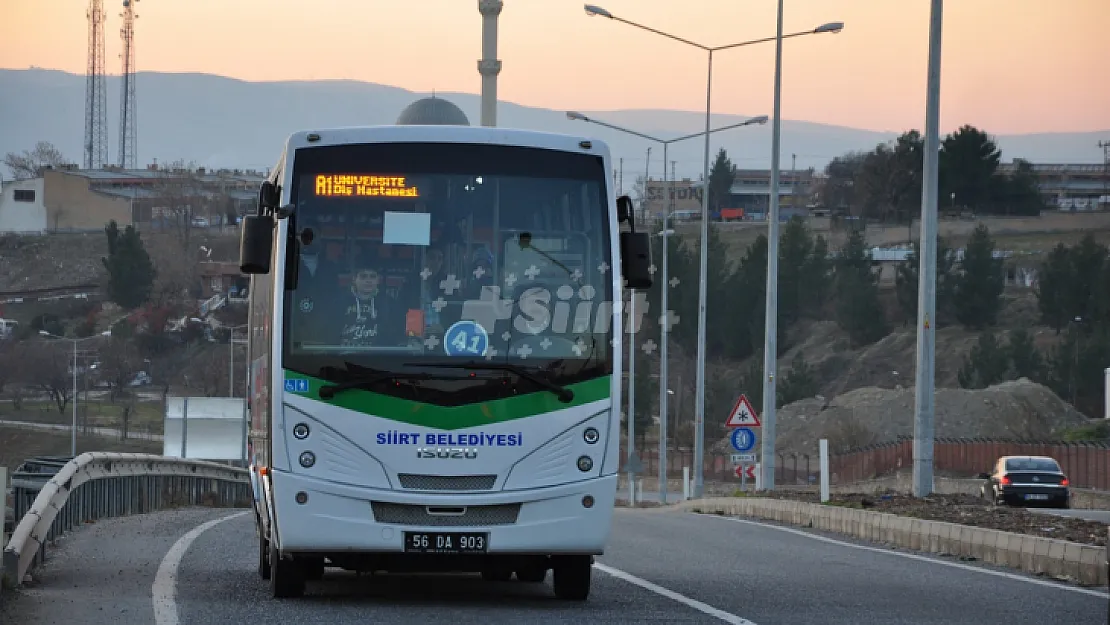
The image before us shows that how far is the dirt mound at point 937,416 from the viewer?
8162cm

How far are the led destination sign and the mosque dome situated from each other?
61.1 metres

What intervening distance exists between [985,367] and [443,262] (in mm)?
89068

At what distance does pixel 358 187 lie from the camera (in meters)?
12.2

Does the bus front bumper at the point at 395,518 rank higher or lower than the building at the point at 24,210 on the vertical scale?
lower

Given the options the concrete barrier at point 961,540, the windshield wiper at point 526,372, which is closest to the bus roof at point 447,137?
the windshield wiper at point 526,372

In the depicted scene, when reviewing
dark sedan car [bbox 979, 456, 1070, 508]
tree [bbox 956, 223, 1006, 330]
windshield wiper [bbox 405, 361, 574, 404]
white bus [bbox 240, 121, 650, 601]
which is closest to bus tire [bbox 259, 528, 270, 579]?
white bus [bbox 240, 121, 650, 601]

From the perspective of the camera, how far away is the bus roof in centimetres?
1234

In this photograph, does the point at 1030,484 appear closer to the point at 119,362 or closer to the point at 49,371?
the point at 49,371

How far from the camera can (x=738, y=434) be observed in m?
39.2

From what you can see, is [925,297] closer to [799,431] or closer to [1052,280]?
[799,431]

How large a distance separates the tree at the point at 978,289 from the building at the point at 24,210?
4000 inches

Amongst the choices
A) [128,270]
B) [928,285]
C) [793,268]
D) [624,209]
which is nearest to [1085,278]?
[793,268]

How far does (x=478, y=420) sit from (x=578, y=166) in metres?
1.94

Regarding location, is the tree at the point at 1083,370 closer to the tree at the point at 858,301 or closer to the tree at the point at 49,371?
the tree at the point at 858,301
